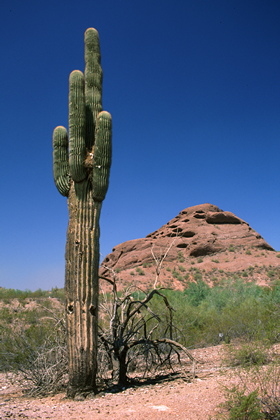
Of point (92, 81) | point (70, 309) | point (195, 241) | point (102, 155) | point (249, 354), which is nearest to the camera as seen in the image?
point (70, 309)

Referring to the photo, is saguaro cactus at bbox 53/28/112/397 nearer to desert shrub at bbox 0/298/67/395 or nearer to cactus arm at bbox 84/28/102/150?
cactus arm at bbox 84/28/102/150

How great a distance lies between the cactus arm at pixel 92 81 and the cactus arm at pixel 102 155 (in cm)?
31

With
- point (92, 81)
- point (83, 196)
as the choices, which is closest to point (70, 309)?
point (83, 196)

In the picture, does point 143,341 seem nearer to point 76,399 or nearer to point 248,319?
point 76,399

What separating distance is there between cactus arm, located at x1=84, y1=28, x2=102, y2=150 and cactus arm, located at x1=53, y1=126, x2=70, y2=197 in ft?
1.63

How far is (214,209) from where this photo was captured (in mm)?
56000

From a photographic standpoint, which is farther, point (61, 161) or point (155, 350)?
point (155, 350)

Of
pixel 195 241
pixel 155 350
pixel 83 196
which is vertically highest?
pixel 195 241

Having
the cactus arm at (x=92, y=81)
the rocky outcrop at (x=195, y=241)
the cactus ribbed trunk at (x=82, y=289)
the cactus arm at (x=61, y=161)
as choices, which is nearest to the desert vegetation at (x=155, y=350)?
the cactus ribbed trunk at (x=82, y=289)

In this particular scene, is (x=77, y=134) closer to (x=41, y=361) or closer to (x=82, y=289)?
(x=82, y=289)

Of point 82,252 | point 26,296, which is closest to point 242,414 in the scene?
point 82,252

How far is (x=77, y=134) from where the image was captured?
6.87m

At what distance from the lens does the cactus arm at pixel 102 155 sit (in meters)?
6.78

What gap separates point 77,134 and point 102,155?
0.61 metres
